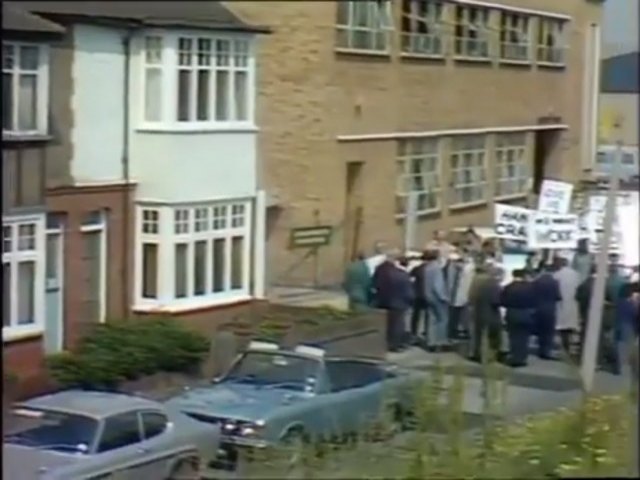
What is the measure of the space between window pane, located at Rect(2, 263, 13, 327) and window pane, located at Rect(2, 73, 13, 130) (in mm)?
175

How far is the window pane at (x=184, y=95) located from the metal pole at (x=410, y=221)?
0.45 m

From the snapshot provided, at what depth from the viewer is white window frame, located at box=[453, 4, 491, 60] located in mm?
2531

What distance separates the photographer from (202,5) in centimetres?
136

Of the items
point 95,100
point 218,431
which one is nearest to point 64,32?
point 95,100

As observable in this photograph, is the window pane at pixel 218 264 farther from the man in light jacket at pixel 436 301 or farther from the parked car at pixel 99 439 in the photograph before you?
the man in light jacket at pixel 436 301

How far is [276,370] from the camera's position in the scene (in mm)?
2531

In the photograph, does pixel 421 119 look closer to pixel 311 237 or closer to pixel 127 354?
pixel 311 237

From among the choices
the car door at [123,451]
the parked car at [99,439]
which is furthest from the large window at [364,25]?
the car door at [123,451]

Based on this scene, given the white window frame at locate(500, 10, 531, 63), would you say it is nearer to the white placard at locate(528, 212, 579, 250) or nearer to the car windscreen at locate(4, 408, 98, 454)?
the white placard at locate(528, 212, 579, 250)

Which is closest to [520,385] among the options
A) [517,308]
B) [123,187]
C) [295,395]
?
[517,308]

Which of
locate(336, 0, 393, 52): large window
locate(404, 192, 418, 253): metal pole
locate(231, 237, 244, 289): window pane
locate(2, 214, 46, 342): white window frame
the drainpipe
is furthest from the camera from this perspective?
locate(404, 192, 418, 253): metal pole

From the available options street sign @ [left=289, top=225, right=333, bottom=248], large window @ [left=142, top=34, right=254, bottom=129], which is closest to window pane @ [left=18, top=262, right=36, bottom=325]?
large window @ [left=142, top=34, right=254, bottom=129]

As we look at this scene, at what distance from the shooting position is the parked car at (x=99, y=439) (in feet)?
7.68

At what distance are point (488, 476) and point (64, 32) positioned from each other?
84 cm
